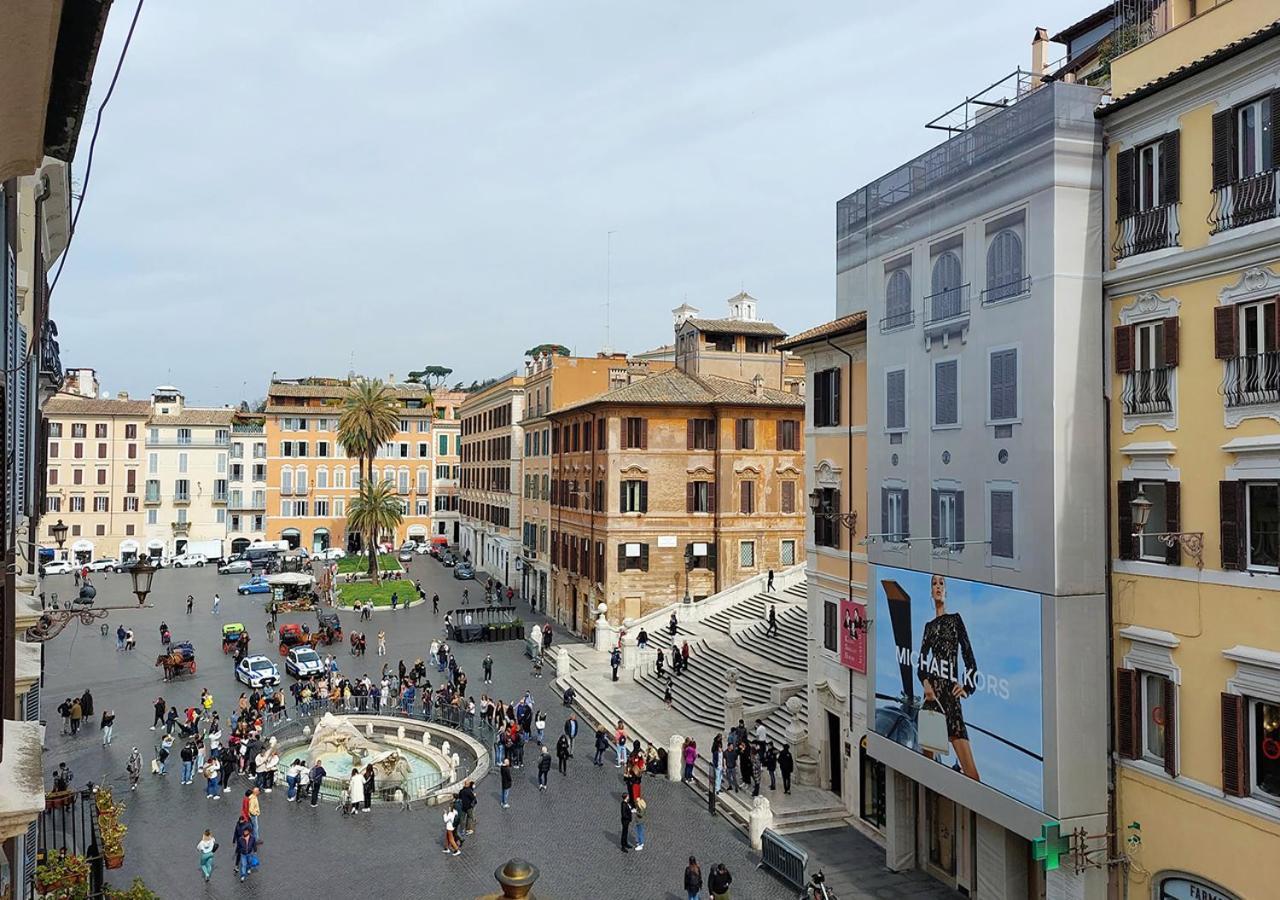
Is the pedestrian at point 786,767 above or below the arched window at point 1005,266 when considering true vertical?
below

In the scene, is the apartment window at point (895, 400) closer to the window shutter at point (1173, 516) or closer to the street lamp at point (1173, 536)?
the street lamp at point (1173, 536)

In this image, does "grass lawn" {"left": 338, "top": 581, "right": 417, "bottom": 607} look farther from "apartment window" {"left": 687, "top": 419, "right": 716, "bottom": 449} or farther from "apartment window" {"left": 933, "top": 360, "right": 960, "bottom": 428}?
"apartment window" {"left": 933, "top": 360, "right": 960, "bottom": 428}

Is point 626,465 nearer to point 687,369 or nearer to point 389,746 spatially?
point 687,369

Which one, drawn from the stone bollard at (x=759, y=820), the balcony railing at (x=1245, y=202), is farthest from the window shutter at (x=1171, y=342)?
the stone bollard at (x=759, y=820)

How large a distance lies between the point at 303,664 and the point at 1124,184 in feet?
111

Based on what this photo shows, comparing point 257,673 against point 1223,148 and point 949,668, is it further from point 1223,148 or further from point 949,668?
point 1223,148

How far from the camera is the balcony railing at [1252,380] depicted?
13.5 m

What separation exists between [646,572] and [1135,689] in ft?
103

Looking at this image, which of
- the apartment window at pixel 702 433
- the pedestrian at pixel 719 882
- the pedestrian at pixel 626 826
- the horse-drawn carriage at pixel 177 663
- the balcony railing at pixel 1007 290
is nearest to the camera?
the balcony railing at pixel 1007 290

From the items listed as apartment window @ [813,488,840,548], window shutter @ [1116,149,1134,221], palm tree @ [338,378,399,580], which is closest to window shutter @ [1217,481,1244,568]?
window shutter @ [1116,149,1134,221]

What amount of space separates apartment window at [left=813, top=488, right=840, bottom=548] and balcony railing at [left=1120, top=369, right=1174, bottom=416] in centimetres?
964

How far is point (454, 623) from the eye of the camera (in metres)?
49.9

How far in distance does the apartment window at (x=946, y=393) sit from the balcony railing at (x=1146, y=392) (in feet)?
10.8

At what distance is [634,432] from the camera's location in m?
46.1
